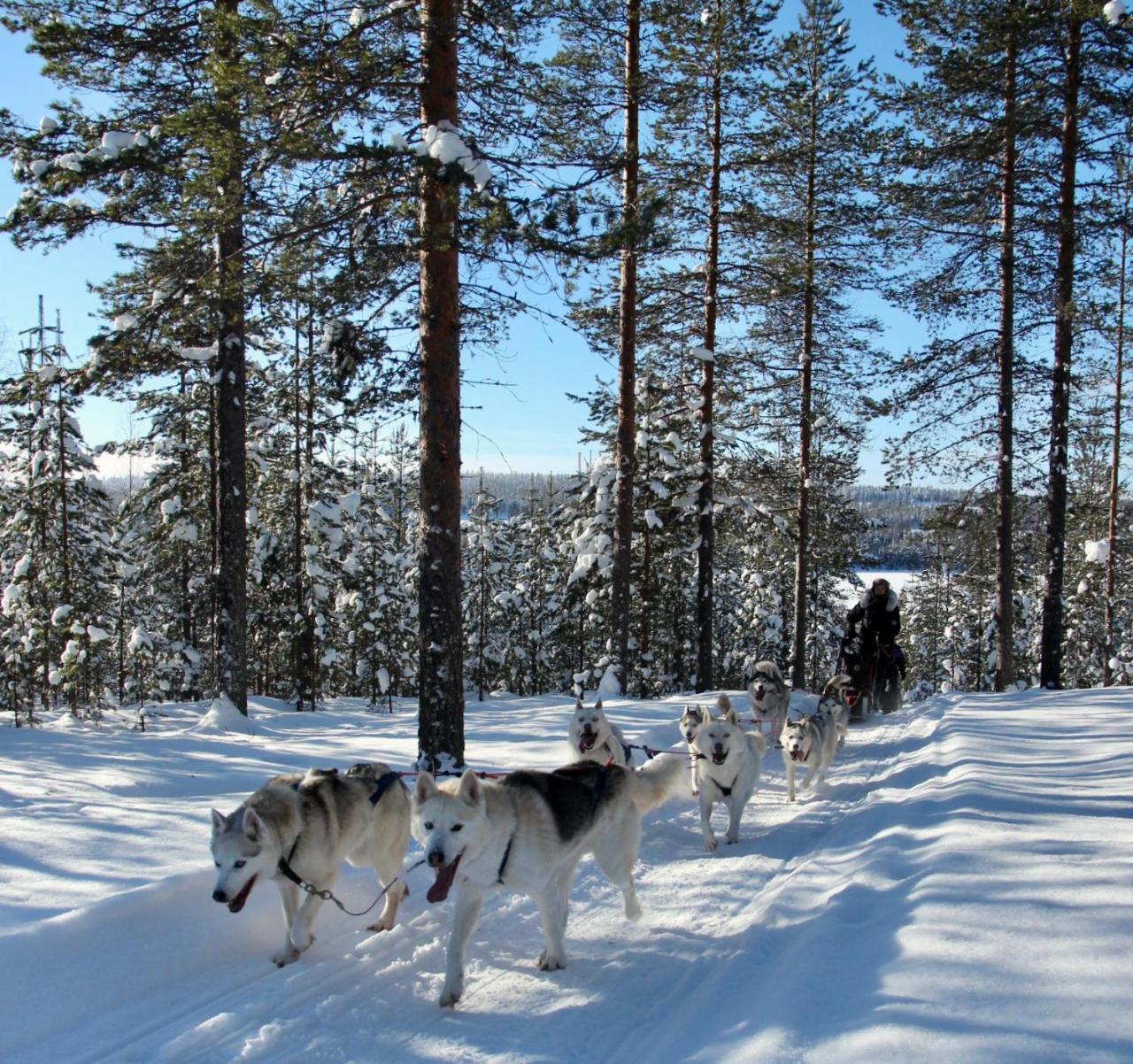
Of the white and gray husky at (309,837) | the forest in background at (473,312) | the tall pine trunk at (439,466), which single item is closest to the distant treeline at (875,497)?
the forest in background at (473,312)

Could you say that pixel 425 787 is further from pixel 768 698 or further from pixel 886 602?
pixel 886 602

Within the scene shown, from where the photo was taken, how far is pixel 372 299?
349 inches

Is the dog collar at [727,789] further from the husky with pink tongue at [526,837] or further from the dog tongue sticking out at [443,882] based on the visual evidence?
the dog tongue sticking out at [443,882]

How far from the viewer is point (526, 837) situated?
447 centimetres

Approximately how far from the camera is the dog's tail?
18.1ft

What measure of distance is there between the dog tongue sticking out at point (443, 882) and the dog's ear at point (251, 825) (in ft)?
3.39

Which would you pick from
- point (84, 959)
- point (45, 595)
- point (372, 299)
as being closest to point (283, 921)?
point (84, 959)

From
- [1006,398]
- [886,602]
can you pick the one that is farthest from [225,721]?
[1006,398]

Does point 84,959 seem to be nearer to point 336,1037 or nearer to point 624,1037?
point 336,1037

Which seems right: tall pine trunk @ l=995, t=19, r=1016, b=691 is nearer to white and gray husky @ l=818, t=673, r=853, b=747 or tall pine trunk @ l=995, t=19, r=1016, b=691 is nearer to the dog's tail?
white and gray husky @ l=818, t=673, r=853, b=747

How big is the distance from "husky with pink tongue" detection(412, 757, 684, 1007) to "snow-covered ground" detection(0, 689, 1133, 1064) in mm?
353

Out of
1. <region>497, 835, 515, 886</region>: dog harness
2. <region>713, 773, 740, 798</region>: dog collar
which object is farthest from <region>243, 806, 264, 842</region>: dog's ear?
<region>713, 773, 740, 798</region>: dog collar

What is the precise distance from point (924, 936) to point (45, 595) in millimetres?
20218

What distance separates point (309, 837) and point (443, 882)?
1.07 m
